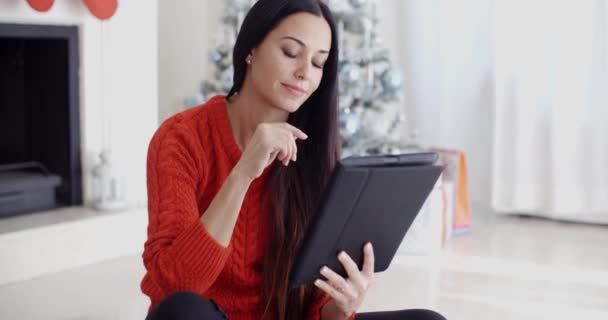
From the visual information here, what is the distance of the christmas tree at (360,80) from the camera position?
3.18 metres

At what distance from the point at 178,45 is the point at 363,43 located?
121 cm

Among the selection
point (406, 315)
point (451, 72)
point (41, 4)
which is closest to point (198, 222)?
point (406, 315)

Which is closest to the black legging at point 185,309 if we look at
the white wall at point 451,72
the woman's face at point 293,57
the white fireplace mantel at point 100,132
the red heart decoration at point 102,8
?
the woman's face at point 293,57

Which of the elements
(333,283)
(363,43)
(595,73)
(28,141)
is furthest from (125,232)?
(595,73)

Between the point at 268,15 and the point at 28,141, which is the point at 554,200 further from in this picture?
the point at 268,15

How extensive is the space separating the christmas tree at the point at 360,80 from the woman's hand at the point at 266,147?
6.12ft

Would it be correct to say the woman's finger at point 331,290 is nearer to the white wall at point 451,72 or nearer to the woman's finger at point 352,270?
the woman's finger at point 352,270

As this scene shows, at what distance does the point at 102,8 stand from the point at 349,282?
6.16 ft

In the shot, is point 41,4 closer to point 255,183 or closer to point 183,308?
point 255,183

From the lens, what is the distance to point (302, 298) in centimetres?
149

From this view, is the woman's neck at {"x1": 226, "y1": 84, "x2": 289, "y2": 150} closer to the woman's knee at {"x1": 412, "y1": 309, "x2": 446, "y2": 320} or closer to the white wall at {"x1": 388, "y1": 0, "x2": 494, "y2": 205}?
the woman's knee at {"x1": 412, "y1": 309, "x2": 446, "y2": 320}

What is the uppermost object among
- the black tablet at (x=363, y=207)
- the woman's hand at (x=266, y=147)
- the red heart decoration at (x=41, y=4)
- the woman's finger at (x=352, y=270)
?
the red heart decoration at (x=41, y=4)

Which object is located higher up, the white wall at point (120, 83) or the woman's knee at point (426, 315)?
the white wall at point (120, 83)

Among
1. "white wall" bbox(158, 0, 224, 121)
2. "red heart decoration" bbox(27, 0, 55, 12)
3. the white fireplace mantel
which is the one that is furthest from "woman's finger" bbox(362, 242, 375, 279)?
"white wall" bbox(158, 0, 224, 121)
